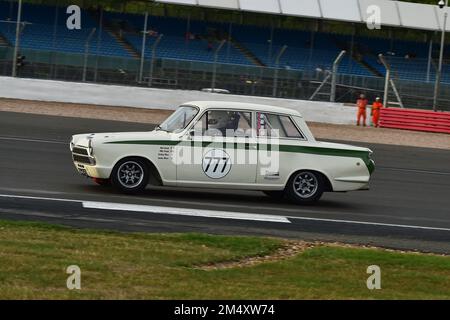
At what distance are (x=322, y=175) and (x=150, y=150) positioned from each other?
268 centimetres

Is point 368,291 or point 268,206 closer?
point 368,291

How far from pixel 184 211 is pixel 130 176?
1.35 m

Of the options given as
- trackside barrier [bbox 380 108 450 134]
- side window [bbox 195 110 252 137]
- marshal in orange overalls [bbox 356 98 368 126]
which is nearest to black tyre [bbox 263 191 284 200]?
side window [bbox 195 110 252 137]

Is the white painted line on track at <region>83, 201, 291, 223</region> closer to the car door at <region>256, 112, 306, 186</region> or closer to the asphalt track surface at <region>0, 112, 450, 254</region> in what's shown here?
the asphalt track surface at <region>0, 112, 450, 254</region>

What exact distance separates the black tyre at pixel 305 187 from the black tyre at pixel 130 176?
2.21 m

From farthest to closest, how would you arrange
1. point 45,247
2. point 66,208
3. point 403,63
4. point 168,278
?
point 403,63 < point 66,208 < point 45,247 < point 168,278

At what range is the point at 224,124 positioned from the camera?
14680 millimetres

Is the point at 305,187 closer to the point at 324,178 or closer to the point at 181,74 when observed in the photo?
the point at 324,178

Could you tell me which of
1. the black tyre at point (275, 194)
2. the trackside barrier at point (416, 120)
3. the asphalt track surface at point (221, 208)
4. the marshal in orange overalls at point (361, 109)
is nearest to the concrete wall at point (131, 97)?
the marshal in orange overalls at point (361, 109)

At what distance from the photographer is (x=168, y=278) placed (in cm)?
860

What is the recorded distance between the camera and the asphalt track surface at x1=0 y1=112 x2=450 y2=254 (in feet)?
40.4

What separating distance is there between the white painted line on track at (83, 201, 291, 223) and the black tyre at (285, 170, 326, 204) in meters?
1.38
